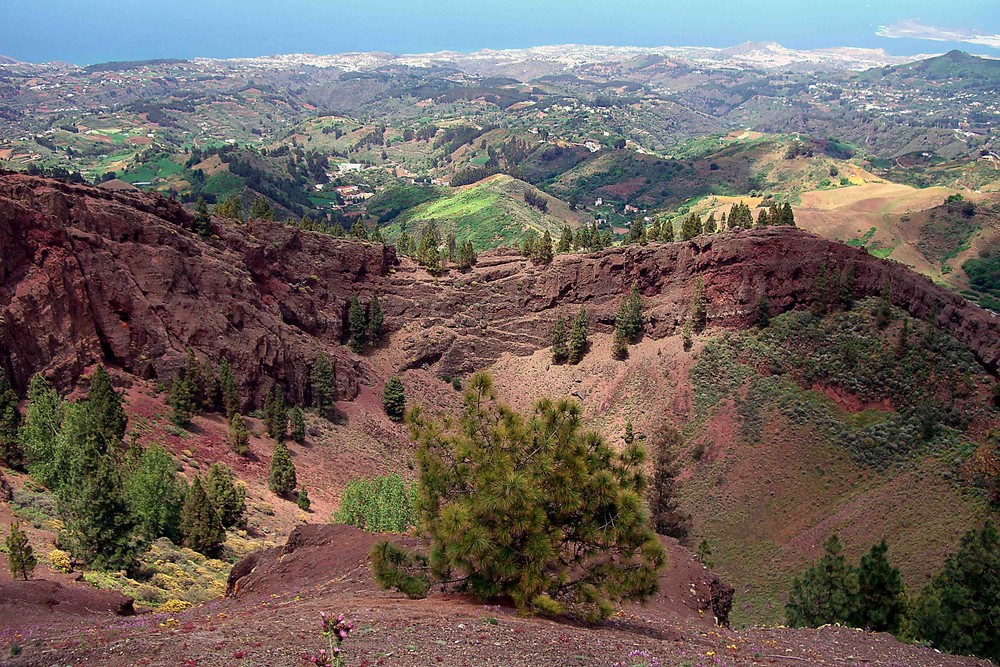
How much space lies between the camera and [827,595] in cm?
3123

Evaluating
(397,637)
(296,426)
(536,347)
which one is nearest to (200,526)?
(296,426)

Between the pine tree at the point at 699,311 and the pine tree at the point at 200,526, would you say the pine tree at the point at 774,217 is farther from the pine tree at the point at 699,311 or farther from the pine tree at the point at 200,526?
the pine tree at the point at 200,526

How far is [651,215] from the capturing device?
160500 millimetres

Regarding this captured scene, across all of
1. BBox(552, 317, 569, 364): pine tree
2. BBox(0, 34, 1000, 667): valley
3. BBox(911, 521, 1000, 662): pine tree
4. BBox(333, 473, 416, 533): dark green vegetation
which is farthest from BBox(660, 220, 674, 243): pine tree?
BBox(911, 521, 1000, 662): pine tree

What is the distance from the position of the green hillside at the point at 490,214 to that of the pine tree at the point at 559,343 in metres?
56.1

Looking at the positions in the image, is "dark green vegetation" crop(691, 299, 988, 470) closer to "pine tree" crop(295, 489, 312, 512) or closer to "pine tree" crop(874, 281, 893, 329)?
"pine tree" crop(874, 281, 893, 329)

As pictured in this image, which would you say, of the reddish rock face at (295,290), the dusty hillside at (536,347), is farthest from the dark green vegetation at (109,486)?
the reddish rock face at (295,290)

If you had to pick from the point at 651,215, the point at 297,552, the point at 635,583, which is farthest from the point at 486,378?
the point at 651,215

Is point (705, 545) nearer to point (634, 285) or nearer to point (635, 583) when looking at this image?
point (635, 583)

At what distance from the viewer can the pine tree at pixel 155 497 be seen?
1229 inches

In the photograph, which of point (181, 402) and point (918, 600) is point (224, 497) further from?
point (918, 600)

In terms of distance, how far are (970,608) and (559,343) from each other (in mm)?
39673

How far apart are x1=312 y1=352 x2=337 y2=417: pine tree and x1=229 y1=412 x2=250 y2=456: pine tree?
31.5ft

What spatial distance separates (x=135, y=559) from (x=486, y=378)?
58.8 feet
